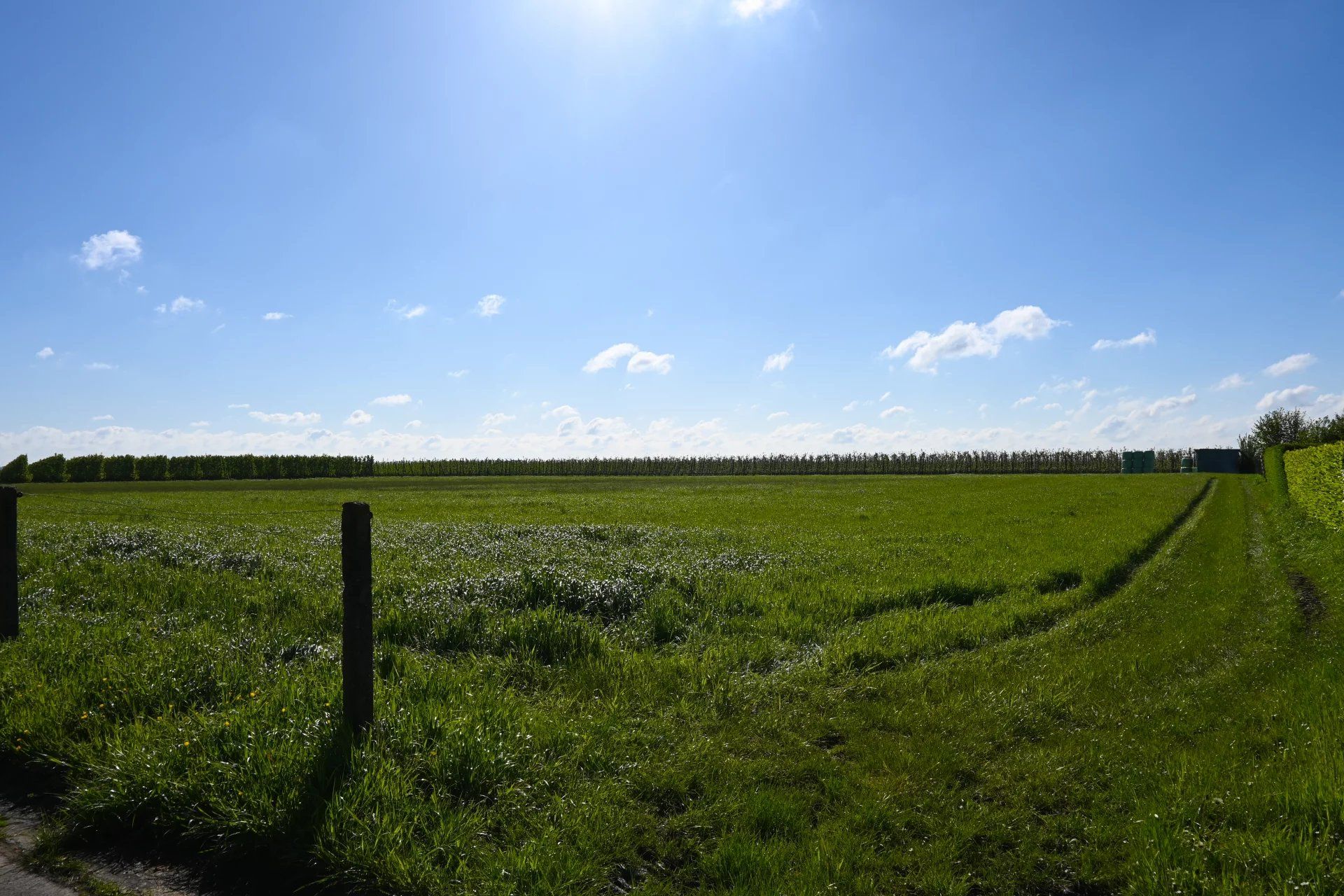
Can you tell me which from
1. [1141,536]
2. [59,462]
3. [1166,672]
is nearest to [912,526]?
[1141,536]

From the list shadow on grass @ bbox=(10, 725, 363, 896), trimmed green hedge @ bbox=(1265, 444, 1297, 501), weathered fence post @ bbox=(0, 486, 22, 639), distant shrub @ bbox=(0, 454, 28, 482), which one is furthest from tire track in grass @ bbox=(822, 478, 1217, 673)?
distant shrub @ bbox=(0, 454, 28, 482)

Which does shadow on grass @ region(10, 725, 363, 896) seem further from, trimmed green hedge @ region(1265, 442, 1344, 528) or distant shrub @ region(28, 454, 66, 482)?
distant shrub @ region(28, 454, 66, 482)

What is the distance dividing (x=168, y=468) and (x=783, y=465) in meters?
97.5

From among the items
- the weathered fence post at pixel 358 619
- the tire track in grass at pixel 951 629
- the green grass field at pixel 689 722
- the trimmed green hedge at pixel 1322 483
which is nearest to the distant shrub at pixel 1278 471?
the trimmed green hedge at pixel 1322 483

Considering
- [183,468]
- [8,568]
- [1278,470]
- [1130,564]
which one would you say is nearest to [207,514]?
[8,568]

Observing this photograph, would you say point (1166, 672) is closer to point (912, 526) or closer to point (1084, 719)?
point (1084, 719)

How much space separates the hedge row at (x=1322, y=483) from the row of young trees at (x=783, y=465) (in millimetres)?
87114

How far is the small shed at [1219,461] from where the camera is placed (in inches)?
3184

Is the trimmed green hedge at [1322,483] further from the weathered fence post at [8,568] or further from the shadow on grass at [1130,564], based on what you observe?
the weathered fence post at [8,568]

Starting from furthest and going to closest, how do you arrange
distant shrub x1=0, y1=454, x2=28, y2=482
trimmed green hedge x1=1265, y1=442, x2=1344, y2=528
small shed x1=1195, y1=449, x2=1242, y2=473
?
1. distant shrub x1=0, y1=454, x2=28, y2=482
2. small shed x1=1195, y1=449, x2=1242, y2=473
3. trimmed green hedge x1=1265, y1=442, x2=1344, y2=528

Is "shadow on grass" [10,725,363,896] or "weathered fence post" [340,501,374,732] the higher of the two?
"weathered fence post" [340,501,374,732]

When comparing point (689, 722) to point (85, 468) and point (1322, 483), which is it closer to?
point (1322, 483)

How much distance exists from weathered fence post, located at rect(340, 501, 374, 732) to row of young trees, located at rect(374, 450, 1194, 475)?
111 meters

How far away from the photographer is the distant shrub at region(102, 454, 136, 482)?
316 ft
